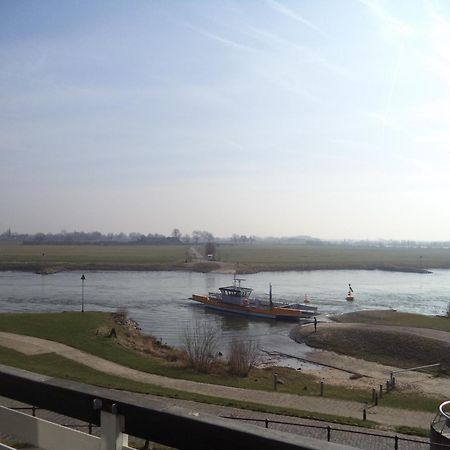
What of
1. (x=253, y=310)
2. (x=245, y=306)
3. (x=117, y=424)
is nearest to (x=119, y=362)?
(x=117, y=424)

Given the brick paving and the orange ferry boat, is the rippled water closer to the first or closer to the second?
the orange ferry boat

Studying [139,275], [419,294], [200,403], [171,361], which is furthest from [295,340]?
[139,275]

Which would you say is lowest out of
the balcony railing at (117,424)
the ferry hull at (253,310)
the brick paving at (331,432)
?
the ferry hull at (253,310)

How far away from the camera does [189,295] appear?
65938mm

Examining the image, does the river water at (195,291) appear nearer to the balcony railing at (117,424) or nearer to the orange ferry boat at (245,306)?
the orange ferry boat at (245,306)

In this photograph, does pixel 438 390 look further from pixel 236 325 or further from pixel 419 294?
pixel 419 294

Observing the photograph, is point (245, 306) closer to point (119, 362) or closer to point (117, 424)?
point (119, 362)

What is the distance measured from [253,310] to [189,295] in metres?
14.7

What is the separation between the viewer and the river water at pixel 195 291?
45375 millimetres

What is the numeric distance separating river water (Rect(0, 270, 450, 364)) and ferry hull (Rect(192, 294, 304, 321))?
41.5 inches

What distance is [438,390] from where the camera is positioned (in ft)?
85.4

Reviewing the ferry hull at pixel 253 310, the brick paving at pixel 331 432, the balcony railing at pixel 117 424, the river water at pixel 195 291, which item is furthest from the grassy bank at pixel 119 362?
the ferry hull at pixel 253 310

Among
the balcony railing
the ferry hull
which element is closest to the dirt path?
the balcony railing

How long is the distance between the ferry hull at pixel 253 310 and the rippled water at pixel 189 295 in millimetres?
1143
